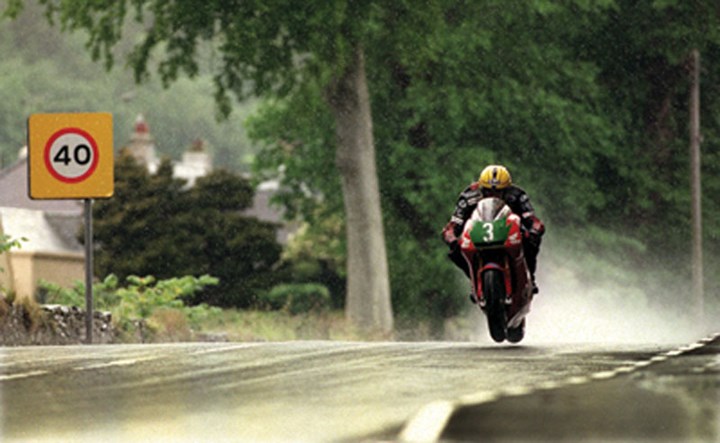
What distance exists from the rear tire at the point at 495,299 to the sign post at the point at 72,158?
247 inches

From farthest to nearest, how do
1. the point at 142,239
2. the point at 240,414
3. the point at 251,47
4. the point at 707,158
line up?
the point at 142,239 < the point at 707,158 < the point at 251,47 < the point at 240,414

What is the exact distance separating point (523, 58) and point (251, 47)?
10.4m

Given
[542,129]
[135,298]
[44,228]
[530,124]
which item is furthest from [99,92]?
[135,298]

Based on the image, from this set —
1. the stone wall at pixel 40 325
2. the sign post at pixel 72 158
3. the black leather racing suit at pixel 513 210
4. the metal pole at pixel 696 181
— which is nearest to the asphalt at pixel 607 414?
the black leather racing suit at pixel 513 210

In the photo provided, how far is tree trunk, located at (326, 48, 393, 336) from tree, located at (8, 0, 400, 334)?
0.8 inches

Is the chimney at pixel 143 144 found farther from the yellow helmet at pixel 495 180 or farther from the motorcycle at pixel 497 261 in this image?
the yellow helmet at pixel 495 180

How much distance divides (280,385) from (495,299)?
5.02 metres

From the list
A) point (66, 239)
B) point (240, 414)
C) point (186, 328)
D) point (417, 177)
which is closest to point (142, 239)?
point (66, 239)

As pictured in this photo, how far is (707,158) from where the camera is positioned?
52.3 metres

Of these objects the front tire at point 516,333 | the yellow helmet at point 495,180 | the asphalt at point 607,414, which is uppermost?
the yellow helmet at point 495,180

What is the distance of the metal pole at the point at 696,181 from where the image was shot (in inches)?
1955

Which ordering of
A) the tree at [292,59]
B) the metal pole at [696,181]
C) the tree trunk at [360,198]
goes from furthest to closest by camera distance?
the metal pole at [696,181], the tree trunk at [360,198], the tree at [292,59]

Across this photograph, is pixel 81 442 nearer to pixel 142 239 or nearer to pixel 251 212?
pixel 142 239

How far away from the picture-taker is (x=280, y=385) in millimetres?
13641
